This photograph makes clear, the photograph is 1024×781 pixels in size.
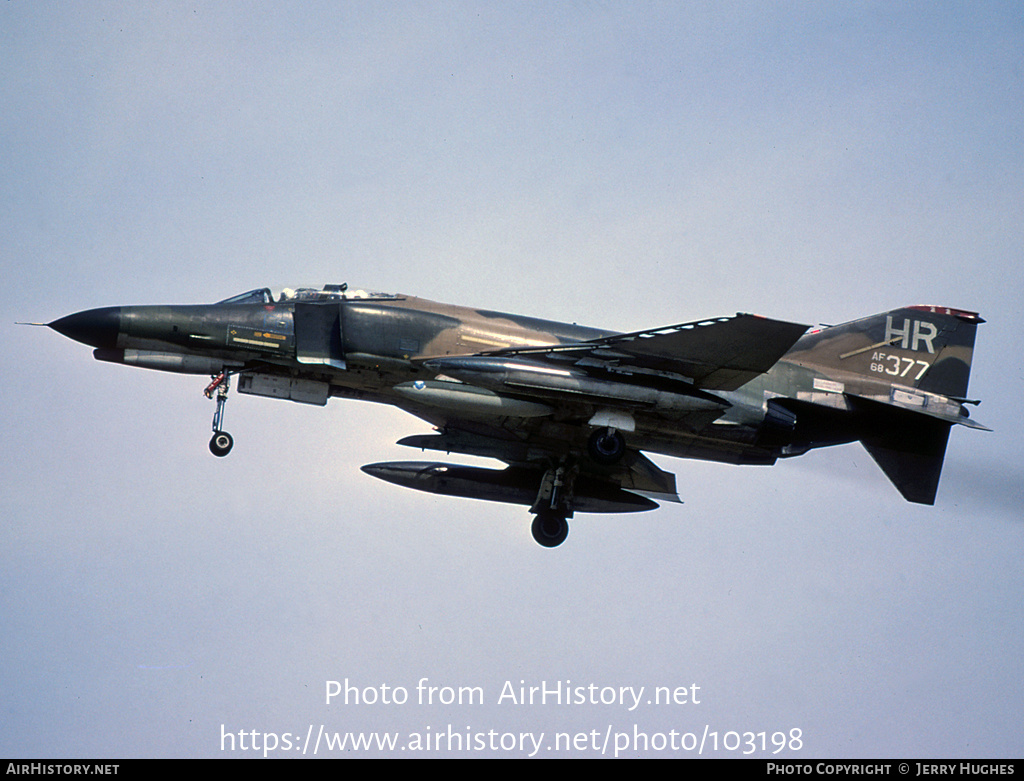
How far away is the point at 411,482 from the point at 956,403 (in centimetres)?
1004

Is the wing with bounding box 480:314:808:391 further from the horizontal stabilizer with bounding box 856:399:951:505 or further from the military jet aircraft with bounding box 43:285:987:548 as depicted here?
the horizontal stabilizer with bounding box 856:399:951:505

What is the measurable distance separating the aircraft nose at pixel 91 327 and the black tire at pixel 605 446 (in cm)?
788

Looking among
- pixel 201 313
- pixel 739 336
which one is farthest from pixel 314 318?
pixel 739 336

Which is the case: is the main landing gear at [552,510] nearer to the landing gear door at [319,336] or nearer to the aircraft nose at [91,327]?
the landing gear door at [319,336]

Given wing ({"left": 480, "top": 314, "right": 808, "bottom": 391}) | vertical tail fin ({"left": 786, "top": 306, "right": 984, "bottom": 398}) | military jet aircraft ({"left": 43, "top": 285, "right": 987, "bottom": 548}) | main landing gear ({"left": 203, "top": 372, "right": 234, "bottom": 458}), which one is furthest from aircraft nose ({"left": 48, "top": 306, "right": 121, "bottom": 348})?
vertical tail fin ({"left": 786, "top": 306, "right": 984, "bottom": 398})

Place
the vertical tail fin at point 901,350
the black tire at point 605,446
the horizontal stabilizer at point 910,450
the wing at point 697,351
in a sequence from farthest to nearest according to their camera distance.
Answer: the vertical tail fin at point 901,350 → the horizontal stabilizer at point 910,450 → the black tire at point 605,446 → the wing at point 697,351

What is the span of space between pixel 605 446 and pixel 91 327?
27.8ft

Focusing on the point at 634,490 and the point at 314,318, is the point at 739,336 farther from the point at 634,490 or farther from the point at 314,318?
the point at 314,318

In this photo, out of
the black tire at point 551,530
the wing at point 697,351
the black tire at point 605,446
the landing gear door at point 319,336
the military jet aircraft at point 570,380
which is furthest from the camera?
the black tire at point 551,530

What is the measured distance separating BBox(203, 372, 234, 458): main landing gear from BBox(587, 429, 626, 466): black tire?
5.99 meters

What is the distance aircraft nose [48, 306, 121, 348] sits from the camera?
55.3ft

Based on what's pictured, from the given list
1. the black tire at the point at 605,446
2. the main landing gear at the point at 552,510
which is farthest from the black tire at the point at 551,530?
the black tire at the point at 605,446

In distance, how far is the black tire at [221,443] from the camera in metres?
17.3
